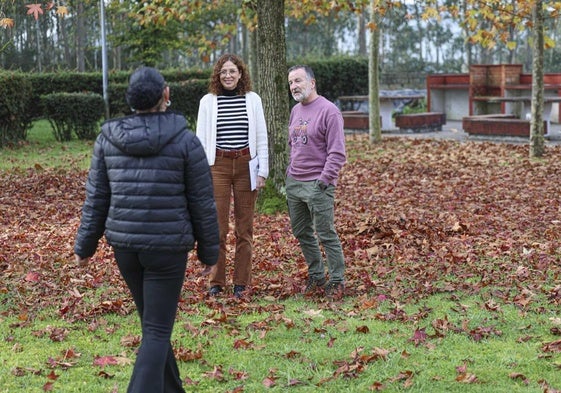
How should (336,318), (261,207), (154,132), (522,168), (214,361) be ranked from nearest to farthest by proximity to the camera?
1. (154,132)
2. (214,361)
3. (336,318)
4. (261,207)
5. (522,168)

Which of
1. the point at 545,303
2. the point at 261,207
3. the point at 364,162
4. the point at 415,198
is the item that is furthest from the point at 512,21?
the point at 545,303

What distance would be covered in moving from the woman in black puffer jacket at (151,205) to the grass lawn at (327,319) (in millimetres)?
911

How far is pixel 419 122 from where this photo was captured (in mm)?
26109

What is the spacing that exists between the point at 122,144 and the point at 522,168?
1324 centimetres

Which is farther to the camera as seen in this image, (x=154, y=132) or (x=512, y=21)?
(x=512, y=21)

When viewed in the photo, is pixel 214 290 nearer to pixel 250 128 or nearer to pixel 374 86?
pixel 250 128

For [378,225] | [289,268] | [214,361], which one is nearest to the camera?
[214,361]

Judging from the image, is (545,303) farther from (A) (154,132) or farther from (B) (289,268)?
(A) (154,132)

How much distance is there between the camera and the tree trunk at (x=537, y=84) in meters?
17.0

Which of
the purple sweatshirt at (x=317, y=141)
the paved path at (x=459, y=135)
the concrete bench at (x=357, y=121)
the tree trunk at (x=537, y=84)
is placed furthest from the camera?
the concrete bench at (x=357, y=121)

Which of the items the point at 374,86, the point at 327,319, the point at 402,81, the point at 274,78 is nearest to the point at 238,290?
the point at 327,319

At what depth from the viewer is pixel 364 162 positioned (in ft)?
59.8

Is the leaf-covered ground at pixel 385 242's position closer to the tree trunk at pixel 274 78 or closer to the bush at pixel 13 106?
the tree trunk at pixel 274 78

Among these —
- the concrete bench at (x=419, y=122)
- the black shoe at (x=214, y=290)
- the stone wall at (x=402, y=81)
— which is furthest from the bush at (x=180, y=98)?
the stone wall at (x=402, y=81)
